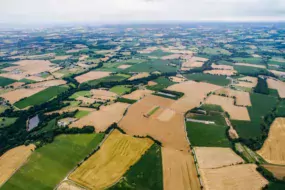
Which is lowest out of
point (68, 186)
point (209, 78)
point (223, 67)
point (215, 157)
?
point (68, 186)

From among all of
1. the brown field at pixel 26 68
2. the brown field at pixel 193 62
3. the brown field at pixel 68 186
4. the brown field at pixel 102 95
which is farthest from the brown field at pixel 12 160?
the brown field at pixel 193 62

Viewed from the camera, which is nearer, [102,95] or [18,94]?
[102,95]

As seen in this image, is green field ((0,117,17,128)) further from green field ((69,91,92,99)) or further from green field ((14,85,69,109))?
green field ((69,91,92,99))

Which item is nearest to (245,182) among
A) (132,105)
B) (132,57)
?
(132,105)

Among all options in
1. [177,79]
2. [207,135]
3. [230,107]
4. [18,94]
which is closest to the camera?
[207,135]

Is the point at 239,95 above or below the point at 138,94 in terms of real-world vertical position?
above

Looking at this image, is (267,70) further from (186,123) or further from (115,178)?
(115,178)

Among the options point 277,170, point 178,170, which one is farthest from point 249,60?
point 178,170

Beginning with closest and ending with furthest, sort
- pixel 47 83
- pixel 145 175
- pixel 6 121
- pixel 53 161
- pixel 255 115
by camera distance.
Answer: pixel 145 175 < pixel 53 161 < pixel 6 121 < pixel 255 115 < pixel 47 83

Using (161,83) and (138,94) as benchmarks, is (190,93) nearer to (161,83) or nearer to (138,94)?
(161,83)
